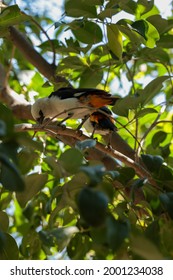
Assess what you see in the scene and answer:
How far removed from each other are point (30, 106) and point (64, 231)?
6.28ft

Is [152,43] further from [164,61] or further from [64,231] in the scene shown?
[64,231]

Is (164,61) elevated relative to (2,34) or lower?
lower

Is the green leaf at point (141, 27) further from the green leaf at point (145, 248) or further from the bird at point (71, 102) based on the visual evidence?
the green leaf at point (145, 248)

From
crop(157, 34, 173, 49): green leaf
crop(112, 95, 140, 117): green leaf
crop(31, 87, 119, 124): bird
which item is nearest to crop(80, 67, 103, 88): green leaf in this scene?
crop(31, 87, 119, 124): bird

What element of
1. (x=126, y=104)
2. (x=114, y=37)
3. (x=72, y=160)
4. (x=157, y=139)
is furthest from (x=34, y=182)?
(x=157, y=139)

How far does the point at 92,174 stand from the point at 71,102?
2.41 meters

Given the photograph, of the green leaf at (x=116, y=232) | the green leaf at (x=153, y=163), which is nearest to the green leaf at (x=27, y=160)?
the green leaf at (x=153, y=163)

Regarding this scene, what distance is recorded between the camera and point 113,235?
1091mm

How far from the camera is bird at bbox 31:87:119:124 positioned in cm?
323

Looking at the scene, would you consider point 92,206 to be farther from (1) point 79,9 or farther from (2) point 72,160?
(1) point 79,9

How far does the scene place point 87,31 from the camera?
249cm

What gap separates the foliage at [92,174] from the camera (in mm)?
1109
